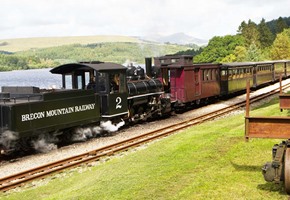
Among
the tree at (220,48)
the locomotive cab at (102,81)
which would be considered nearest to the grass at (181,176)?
the locomotive cab at (102,81)

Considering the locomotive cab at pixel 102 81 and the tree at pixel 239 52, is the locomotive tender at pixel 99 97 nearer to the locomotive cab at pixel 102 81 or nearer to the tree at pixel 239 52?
the locomotive cab at pixel 102 81

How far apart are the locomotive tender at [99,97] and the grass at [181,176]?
9.15 ft

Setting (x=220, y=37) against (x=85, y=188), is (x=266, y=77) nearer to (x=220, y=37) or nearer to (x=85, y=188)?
(x=85, y=188)

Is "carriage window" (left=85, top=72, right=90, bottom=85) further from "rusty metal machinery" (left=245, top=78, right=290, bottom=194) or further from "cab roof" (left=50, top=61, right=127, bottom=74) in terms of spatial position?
"rusty metal machinery" (left=245, top=78, right=290, bottom=194)

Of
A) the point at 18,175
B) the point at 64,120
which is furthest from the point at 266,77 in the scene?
the point at 18,175

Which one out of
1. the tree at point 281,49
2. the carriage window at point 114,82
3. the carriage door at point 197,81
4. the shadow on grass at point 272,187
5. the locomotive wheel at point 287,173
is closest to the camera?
the locomotive wheel at point 287,173

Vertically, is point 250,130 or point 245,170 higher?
point 250,130

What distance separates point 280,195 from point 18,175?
→ 7.24 m

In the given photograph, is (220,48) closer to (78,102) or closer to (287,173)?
(78,102)

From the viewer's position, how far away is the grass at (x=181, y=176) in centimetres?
698

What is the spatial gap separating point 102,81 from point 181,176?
8.67 metres

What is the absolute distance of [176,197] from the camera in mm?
6758

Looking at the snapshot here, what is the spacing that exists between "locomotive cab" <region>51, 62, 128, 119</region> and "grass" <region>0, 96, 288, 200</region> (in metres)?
4.82

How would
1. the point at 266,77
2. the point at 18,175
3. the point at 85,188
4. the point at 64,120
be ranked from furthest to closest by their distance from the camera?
1. the point at 266,77
2. the point at 64,120
3. the point at 18,175
4. the point at 85,188
